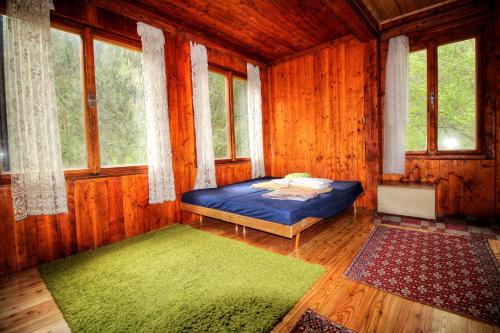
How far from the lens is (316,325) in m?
1.34

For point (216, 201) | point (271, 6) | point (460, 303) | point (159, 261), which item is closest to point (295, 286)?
point (460, 303)

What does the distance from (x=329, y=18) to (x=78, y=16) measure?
296cm

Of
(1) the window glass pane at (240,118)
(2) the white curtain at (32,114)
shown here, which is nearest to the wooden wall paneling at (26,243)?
(2) the white curtain at (32,114)

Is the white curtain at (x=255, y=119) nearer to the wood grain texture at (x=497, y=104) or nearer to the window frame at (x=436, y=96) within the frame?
the window frame at (x=436, y=96)

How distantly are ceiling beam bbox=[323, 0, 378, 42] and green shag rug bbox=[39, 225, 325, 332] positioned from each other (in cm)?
270

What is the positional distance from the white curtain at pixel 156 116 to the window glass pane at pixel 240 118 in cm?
147

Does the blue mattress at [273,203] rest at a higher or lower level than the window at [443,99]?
lower

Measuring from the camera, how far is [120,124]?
9.31 ft

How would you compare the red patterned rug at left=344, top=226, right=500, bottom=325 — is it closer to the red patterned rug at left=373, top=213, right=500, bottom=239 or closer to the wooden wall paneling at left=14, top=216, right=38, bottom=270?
the red patterned rug at left=373, top=213, right=500, bottom=239

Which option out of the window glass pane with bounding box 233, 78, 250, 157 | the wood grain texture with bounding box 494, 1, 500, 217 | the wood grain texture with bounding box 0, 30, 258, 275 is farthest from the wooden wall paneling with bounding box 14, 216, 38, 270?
the wood grain texture with bounding box 494, 1, 500, 217

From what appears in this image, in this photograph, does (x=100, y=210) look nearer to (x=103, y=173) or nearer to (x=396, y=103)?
(x=103, y=173)

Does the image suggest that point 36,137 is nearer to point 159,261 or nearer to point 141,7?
point 159,261

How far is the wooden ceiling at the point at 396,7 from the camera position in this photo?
313 cm

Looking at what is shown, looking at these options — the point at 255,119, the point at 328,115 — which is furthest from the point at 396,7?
the point at 255,119
